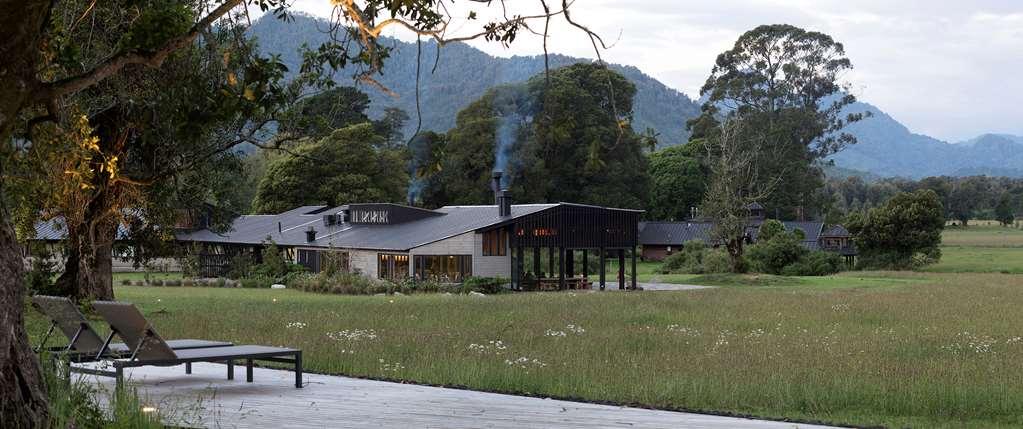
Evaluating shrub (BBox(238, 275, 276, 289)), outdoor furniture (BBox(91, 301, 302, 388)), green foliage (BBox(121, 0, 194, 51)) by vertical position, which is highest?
green foliage (BBox(121, 0, 194, 51))

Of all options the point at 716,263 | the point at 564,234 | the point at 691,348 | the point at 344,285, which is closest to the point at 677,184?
the point at 716,263

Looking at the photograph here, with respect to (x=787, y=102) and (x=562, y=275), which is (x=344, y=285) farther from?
(x=787, y=102)

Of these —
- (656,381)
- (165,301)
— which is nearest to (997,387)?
(656,381)

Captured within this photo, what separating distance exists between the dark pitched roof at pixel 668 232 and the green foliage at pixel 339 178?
54.5ft

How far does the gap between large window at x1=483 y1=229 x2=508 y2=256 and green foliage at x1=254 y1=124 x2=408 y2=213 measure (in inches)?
694

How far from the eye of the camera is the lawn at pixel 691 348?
9781 millimetres

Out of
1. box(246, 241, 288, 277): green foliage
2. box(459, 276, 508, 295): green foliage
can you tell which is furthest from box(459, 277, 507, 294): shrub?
box(246, 241, 288, 277): green foliage

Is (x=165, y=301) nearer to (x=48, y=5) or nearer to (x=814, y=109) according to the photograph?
(x=48, y=5)

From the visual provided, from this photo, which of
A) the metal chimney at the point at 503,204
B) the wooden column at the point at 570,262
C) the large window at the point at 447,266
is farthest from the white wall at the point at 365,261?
the wooden column at the point at 570,262

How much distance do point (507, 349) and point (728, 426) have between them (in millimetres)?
6858

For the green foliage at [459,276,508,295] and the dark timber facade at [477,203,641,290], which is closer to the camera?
the green foliage at [459,276,508,295]

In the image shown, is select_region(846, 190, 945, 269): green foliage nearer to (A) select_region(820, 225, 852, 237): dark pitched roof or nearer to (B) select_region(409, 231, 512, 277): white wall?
(A) select_region(820, 225, 852, 237): dark pitched roof

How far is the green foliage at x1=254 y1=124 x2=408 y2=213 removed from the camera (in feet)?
198

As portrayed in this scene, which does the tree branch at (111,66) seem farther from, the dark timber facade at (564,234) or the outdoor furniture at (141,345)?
the dark timber facade at (564,234)
